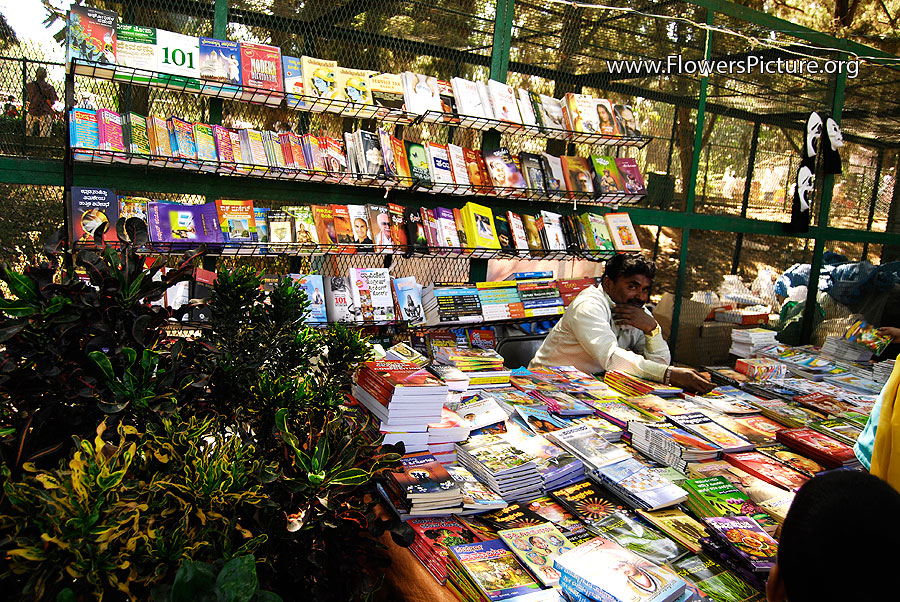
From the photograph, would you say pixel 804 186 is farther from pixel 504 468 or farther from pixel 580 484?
pixel 504 468

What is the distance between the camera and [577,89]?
4.71 m

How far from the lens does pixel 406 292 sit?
381 centimetres

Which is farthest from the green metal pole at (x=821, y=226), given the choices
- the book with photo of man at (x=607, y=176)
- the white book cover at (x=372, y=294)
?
the white book cover at (x=372, y=294)

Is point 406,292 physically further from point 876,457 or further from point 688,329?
point 688,329

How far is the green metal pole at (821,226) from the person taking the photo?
6.16 metres

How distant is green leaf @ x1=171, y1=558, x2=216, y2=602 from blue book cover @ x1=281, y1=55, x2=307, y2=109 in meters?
2.82

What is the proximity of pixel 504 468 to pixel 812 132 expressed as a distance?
5588 mm

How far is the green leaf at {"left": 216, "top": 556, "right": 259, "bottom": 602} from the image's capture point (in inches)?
37.0

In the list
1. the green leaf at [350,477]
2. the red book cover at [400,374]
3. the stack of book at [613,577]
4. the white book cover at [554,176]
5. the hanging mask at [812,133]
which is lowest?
the stack of book at [613,577]

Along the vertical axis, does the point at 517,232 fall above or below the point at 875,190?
below

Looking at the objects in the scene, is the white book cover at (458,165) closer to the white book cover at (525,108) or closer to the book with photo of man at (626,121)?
the white book cover at (525,108)

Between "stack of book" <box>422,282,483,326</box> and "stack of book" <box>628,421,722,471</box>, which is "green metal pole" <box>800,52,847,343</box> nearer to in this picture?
"stack of book" <box>422,282,483,326</box>

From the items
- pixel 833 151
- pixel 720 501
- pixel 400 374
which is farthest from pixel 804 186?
pixel 400 374

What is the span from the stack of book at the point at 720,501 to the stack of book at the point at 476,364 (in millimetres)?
1231
